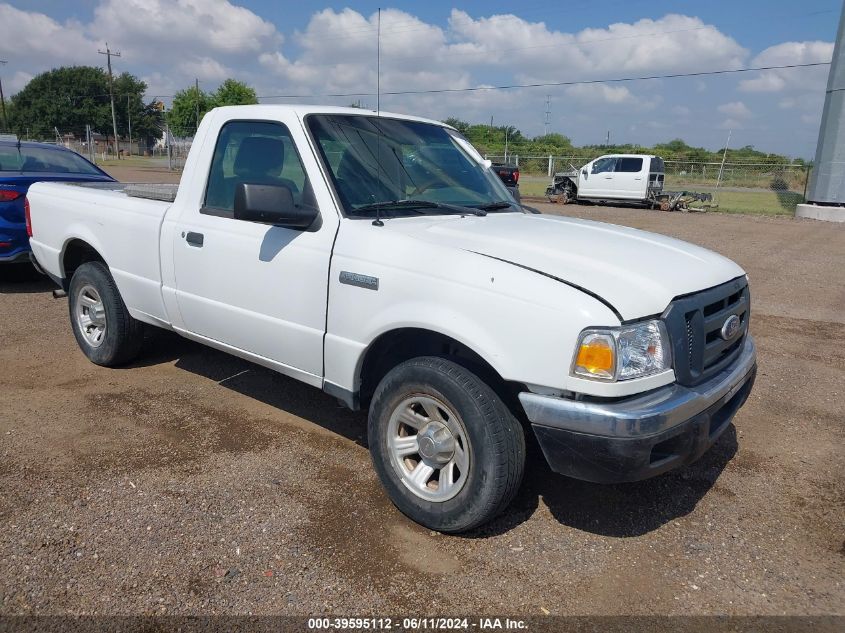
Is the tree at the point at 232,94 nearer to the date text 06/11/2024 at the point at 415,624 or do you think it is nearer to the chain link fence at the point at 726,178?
the chain link fence at the point at 726,178

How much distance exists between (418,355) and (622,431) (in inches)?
46.2

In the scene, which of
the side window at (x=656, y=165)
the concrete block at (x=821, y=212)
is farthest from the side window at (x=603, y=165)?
the concrete block at (x=821, y=212)

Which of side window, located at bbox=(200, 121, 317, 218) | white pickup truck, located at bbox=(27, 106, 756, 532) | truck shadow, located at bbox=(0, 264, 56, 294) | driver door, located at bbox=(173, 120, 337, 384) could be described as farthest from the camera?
truck shadow, located at bbox=(0, 264, 56, 294)

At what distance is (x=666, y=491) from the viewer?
3.66 metres

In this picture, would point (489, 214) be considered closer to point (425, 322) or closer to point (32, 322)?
point (425, 322)

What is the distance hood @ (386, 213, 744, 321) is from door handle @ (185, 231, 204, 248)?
4.46ft

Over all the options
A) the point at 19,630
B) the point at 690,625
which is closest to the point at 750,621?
the point at 690,625

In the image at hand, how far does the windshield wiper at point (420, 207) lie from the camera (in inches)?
139

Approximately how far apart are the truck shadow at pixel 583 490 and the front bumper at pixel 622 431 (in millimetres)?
603

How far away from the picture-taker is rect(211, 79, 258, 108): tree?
201 feet

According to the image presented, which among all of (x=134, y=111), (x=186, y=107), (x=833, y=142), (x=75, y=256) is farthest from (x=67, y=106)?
(x=75, y=256)

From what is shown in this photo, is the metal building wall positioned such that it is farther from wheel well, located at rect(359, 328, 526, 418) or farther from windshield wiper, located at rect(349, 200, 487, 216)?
wheel well, located at rect(359, 328, 526, 418)

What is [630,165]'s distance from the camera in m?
24.0

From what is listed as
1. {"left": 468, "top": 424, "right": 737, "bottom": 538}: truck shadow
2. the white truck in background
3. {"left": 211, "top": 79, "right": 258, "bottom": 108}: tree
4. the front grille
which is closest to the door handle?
{"left": 468, "top": 424, "right": 737, "bottom": 538}: truck shadow
